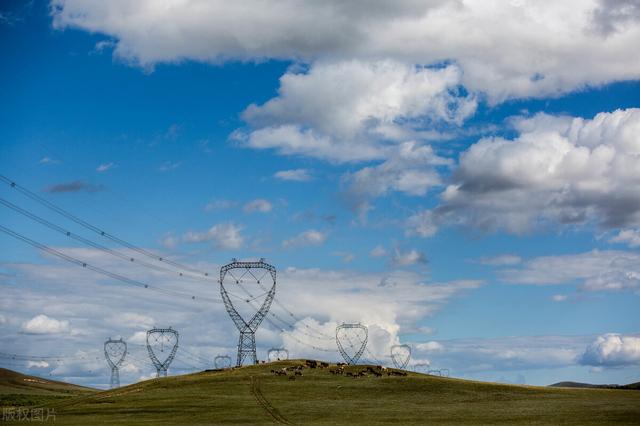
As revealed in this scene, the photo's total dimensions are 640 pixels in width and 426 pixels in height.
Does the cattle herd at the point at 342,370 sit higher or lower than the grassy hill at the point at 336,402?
higher

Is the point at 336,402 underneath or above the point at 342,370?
underneath

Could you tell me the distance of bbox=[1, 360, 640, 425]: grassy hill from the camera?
101 m

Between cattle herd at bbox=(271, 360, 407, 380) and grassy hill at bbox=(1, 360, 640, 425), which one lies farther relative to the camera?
cattle herd at bbox=(271, 360, 407, 380)

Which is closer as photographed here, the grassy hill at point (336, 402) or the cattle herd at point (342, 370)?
the grassy hill at point (336, 402)

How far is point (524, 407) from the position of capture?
367 ft

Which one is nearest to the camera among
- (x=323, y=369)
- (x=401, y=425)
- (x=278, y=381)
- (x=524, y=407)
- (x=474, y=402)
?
(x=401, y=425)

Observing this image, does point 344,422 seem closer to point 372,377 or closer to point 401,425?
point 401,425

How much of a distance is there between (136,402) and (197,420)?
2482 cm

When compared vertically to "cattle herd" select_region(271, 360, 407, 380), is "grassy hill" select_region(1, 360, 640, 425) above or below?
below

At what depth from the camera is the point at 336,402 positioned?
121250mm

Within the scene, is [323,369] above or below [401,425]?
above

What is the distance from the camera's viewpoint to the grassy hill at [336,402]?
10144 centimetres

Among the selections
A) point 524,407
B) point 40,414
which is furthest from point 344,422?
point 40,414

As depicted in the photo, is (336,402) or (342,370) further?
(342,370)
